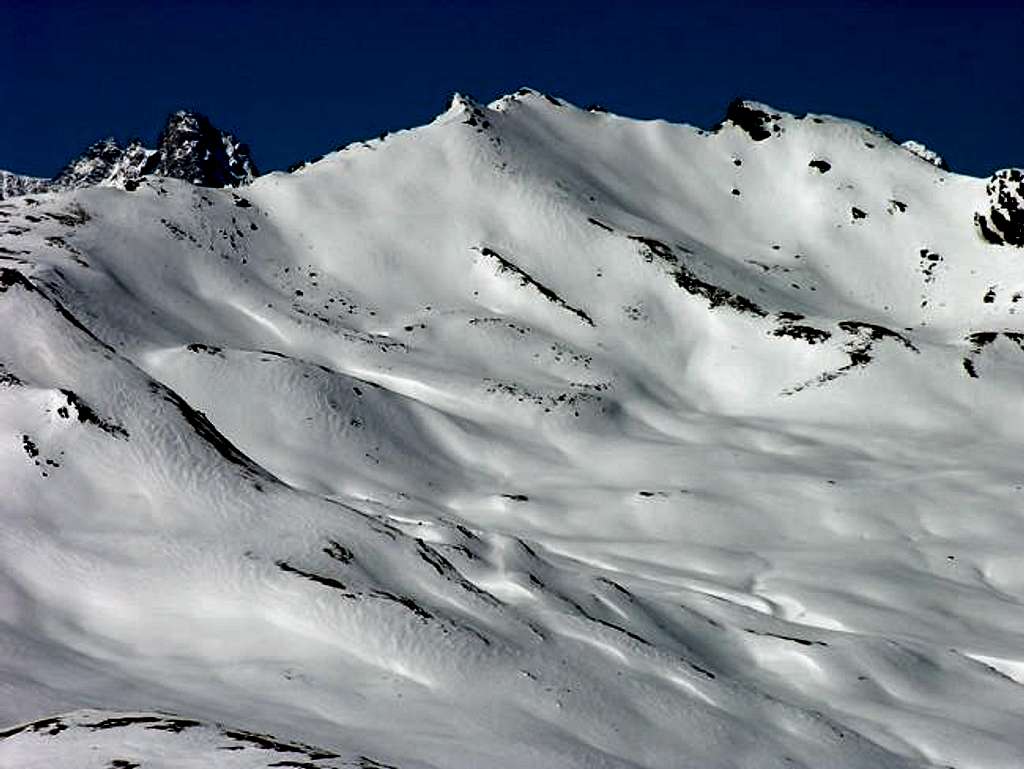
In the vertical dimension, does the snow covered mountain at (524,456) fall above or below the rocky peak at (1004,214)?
below

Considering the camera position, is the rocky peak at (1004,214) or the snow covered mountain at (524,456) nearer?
the snow covered mountain at (524,456)

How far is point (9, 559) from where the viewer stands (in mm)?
23125

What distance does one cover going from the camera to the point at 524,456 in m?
62.8

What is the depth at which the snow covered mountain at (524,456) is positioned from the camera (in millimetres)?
22062

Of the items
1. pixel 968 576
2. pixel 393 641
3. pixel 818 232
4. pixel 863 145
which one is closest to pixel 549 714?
pixel 393 641

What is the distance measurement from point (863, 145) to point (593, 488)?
76017 mm

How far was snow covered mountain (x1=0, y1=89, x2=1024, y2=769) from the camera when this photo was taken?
869 inches

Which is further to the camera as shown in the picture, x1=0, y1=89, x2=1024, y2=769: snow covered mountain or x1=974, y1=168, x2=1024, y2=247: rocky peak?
x1=974, y1=168, x2=1024, y2=247: rocky peak

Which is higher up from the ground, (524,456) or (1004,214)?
(1004,214)

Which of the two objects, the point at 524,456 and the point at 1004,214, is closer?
the point at 524,456

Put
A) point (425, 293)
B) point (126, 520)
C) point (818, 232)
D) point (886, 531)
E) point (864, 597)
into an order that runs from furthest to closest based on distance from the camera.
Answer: point (818, 232), point (425, 293), point (886, 531), point (864, 597), point (126, 520)

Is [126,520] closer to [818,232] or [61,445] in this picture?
[61,445]

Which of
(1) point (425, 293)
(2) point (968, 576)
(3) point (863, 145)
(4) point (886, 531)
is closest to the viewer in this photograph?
(2) point (968, 576)

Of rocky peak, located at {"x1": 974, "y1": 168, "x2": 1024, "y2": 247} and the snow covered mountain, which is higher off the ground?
rocky peak, located at {"x1": 974, "y1": 168, "x2": 1024, "y2": 247}
